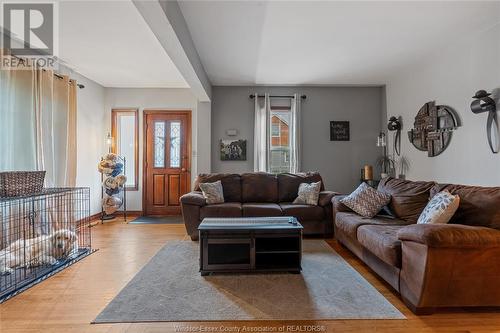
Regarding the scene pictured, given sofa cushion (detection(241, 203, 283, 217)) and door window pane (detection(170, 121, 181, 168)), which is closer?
sofa cushion (detection(241, 203, 283, 217))

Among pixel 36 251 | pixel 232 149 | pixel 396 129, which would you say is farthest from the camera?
pixel 232 149

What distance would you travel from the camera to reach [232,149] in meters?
5.48

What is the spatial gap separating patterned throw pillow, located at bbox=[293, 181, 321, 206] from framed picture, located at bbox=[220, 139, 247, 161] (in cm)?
168

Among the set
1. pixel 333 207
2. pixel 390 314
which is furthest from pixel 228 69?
pixel 390 314

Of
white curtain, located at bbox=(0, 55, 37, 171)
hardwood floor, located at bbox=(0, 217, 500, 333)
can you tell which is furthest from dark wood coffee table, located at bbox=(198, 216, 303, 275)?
white curtain, located at bbox=(0, 55, 37, 171)

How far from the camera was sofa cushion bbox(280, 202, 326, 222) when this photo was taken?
12.7 ft

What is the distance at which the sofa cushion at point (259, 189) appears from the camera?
14.5 feet

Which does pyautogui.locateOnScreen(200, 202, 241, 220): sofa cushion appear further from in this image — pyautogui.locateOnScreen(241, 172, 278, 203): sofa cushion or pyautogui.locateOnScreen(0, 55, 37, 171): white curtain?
pyautogui.locateOnScreen(0, 55, 37, 171): white curtain

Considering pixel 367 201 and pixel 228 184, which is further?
pixel 228 184

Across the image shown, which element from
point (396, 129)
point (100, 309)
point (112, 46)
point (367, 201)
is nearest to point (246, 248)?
point (100, 309)

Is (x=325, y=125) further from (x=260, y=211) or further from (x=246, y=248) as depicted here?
(x=246, y=248)

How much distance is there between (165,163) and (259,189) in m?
2.38

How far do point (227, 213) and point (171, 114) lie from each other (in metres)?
2.94

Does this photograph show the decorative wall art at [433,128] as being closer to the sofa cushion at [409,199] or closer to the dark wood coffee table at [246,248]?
the sofa cushion at [409,199]
